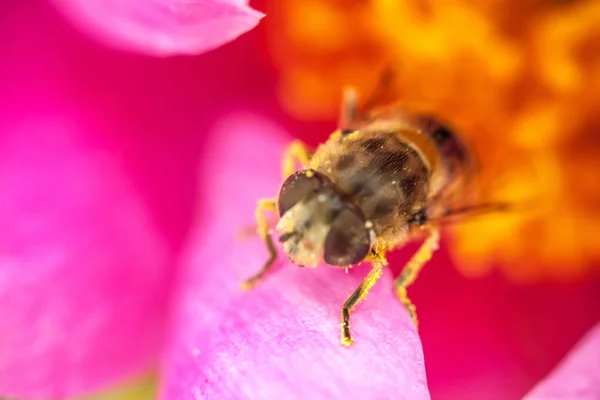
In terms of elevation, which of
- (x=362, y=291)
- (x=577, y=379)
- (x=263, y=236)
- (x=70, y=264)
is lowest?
(x=577, y=379)

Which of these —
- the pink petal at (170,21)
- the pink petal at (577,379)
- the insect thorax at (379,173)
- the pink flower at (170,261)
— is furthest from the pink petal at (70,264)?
the pink petal at (577,379)

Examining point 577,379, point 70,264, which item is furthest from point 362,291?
point 70,264

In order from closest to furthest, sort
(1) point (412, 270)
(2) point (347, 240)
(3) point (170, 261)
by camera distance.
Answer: (2) point (347, 240)
(1) point (412, 270)
(3) point (170, 261)

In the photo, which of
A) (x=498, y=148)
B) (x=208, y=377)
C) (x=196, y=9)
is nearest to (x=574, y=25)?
(x=498, y=148)

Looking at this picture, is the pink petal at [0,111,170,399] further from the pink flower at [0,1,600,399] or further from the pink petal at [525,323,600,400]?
the pink petal at [525,323,600,400]

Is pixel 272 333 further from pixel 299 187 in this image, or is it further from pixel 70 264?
pixel 70 264

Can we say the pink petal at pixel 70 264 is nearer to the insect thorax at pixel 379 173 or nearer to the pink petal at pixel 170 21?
the pink petal at pixel 170 21
